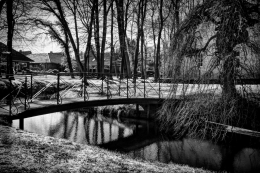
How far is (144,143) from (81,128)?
13.6ft

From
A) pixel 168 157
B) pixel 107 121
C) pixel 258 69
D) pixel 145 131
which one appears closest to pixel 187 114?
pixel 258 69

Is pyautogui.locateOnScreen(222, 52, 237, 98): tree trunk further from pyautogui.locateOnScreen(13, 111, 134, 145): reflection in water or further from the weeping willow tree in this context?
pyautogui.locateOnScreen(13, 111, 134, 145): reflection in water

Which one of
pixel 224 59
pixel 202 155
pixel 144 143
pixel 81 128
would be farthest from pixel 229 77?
pixel 81 128

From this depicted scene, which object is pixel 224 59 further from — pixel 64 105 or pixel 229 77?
pixel 64 105

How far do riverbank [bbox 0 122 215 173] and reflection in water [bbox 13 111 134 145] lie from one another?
17.1 feet

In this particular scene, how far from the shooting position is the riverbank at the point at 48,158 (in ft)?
11.5

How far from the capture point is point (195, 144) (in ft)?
30.7

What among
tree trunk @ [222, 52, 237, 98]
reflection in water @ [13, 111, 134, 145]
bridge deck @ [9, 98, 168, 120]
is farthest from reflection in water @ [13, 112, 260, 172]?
tree trunk @ [222, 52, 237, 98]

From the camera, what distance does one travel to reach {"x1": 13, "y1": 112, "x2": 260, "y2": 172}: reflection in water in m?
7.79

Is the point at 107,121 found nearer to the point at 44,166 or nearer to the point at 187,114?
the point at 187,114

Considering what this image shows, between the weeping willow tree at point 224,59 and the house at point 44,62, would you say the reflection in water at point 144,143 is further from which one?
the house at point 44,62

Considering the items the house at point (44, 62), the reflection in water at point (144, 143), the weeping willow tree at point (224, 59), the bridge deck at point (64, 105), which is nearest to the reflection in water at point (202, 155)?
the reflection in water at point (144, 143)

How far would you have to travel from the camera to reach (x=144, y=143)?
33.1 feet

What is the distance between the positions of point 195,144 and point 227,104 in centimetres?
465
